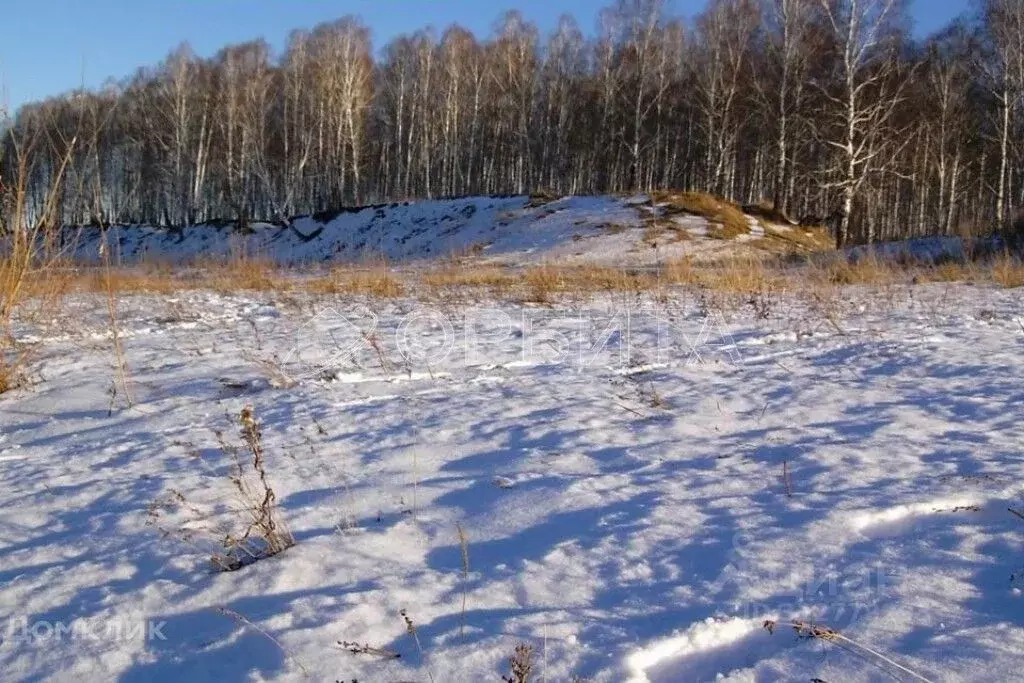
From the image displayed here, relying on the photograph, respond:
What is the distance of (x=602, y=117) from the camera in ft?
88.3

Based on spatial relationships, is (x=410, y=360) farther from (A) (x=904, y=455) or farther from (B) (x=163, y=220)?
(B) (x=163, y=220)

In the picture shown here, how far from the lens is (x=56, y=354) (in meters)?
4.17

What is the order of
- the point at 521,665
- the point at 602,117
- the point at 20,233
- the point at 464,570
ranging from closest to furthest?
the point at 521,665, the point at 464,570, the point at 20,233, the point at 602,117

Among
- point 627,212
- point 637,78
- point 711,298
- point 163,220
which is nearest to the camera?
point 711,298

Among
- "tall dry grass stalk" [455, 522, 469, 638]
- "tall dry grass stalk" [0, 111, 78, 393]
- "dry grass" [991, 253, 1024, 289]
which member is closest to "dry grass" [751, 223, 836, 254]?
"dry grass" [991, 253, 1024, 289]

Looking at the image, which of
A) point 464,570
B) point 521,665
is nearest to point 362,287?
point 464,570

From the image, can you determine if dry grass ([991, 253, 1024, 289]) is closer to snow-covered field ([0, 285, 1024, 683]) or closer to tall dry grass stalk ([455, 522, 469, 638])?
snow-covered field ([0, 285, 1024, 683])

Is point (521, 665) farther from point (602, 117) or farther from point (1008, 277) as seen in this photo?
point (602, 117)

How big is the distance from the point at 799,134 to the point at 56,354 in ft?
72.1

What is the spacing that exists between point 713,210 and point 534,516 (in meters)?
16.9

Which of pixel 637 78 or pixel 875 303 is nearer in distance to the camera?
pixel 875 303

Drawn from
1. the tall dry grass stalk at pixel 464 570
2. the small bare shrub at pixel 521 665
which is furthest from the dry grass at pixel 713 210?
the small bare shrub at pixel 521 665

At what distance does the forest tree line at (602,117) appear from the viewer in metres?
20.1

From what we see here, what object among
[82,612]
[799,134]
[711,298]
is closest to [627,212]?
[799,134]
